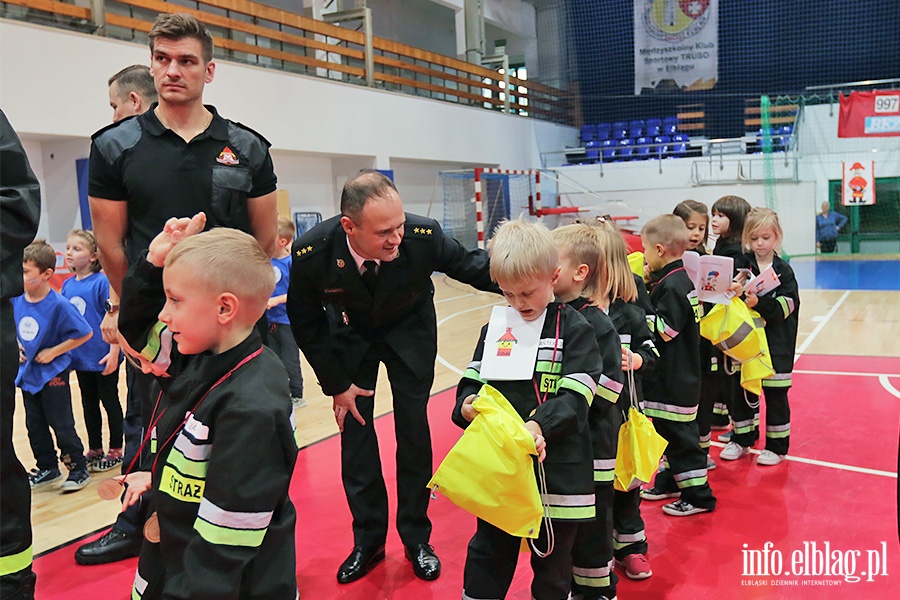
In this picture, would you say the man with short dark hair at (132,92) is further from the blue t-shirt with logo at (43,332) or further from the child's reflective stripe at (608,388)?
the child's reflective stripe at (608,388)

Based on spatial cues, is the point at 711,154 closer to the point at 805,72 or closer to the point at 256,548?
the point at 805,72

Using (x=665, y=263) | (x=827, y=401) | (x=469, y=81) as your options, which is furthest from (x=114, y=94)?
(x=469, y=81)

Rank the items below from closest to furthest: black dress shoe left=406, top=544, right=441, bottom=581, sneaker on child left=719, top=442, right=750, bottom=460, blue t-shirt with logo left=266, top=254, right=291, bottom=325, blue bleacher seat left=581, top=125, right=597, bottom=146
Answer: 1. black dress shoe left=406, top=544, right=441, bottom=581
2. sneaker on child left=719, top=442, right=750, bottom=460
3. blue t-shirt with logo left=266, top=254, right=291, bottom=325
4. blue bleacher seat left=581, top=125, right=597, bottom=146

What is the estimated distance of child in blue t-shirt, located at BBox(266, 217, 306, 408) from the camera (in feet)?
17.9

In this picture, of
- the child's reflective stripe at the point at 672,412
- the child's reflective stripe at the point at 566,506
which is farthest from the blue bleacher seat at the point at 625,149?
the child's reflective stripe at the point at 566,506

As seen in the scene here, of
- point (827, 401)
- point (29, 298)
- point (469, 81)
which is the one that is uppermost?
point (469, 81)

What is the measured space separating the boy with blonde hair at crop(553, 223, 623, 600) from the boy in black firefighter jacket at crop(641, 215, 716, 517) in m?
0.98

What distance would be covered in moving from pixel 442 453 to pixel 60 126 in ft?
21.7

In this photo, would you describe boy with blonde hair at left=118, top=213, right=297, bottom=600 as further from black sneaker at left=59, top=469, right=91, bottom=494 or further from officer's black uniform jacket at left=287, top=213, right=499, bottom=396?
black sneaker at left=59, top=469, right=91, bottom=494

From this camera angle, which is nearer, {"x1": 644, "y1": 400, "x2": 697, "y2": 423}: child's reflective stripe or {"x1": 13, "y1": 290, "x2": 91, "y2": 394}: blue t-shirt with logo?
{"x1": 644, "y1": 400, "x2": 697, "y2": 423}: child's reflective stripe

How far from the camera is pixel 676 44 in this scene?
61.4 ft

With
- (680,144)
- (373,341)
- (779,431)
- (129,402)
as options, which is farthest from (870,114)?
(129,402)

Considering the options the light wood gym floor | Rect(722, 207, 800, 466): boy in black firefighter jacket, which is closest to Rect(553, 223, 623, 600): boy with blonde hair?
Rect(722, 207, 800, 466): boy in black firefighter jacket

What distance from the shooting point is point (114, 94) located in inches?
115
